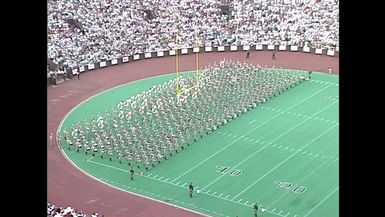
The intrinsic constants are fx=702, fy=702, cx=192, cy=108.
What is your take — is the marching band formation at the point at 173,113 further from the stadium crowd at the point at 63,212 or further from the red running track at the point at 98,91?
the stadium crowd at the point at 63,212

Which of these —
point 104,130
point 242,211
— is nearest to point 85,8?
point 104,130

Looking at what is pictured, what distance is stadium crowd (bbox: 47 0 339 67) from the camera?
1774 inches

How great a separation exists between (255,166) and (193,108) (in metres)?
7.05

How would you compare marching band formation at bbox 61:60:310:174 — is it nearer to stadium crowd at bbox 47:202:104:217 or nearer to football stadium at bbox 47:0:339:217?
football stadium at bbox 47:0:339:217

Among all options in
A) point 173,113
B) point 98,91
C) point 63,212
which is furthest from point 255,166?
point 98,91

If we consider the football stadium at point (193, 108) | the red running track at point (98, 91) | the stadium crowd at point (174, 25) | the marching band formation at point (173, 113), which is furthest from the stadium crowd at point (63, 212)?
the stadium crowd at point (174, 25)

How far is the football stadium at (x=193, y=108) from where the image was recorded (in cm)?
2577

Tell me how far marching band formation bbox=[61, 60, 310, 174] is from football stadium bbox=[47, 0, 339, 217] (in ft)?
0.21

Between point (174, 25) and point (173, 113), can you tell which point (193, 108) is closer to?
point (173, 113)

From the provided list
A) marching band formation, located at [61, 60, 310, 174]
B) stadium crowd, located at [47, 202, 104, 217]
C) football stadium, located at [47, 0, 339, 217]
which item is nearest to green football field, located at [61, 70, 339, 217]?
football stadium, located at [47, 0, 339, 217]

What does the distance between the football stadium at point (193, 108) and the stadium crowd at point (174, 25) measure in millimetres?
104

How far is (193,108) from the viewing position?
34.5 meters
